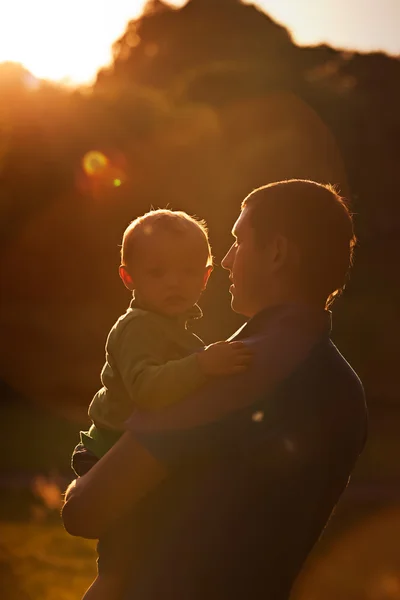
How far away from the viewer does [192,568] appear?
221 cm

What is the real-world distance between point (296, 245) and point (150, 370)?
0.60 m

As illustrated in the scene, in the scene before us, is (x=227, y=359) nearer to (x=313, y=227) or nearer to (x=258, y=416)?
(x=258, y=416)

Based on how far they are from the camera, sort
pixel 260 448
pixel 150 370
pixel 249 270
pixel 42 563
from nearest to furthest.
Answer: pixel 260 448 → pixel 249 270 → pixel 150 370 → pixel 42 563

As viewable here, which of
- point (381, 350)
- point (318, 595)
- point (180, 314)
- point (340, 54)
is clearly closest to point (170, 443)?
point (180, 314)

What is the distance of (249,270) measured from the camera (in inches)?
95.3

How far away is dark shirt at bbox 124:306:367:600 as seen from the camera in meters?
2.15

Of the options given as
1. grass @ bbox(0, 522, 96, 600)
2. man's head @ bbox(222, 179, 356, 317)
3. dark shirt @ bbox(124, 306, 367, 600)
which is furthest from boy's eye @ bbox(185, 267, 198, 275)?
grass @ bbox(0, 522, 96, 600)

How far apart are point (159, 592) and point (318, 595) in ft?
25.7

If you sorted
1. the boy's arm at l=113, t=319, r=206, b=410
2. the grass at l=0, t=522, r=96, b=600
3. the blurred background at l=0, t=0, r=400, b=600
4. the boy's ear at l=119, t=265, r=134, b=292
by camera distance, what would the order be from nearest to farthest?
1. the boy's arm at l=113, t=319, r=206, b=410
2. the boy's ear at l=119, t=265, r=134, b=292
3. the grass at l=0, t=522, r=96, b=600
4. the blurred background at l=0, t=0, r=400, b=600

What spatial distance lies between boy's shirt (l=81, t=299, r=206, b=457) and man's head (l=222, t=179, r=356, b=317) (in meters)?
0.33

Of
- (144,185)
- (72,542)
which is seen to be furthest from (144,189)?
(72,542)

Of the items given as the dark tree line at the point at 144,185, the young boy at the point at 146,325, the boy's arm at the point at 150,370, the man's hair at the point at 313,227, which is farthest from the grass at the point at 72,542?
the man's hair at the point at 313,227

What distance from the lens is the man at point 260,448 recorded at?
7.07 ft

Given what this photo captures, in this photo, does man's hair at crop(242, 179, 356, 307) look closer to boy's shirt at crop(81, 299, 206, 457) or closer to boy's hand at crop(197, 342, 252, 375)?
boy's hand at crop(197, 342, 252, 375)
